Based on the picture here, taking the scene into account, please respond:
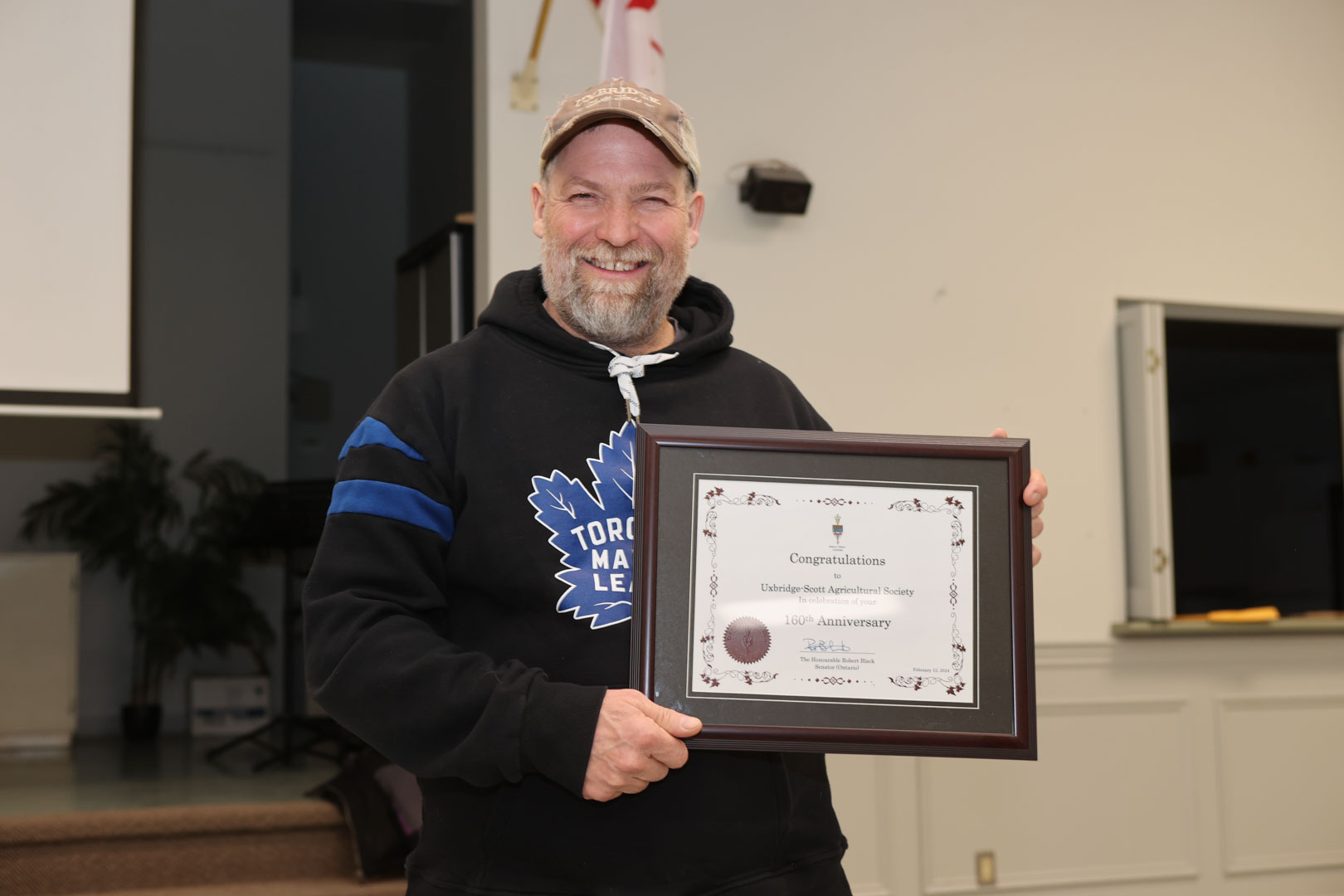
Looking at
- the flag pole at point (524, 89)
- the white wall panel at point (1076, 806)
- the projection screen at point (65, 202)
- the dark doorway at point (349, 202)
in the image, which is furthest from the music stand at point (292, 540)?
the dark doorway at point (349, 202)

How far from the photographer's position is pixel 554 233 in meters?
1.50

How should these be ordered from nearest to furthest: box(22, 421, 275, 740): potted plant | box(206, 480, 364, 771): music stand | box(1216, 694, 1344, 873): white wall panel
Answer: box(1216, 694, 1344, 873): white wall panel
box(206, 480, 364, 771): music stand
box(22, 421, 275, 740): potted plant

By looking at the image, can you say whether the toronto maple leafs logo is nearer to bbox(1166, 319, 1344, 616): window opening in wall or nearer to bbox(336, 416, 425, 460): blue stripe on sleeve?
bbox(336, 416, 425, 460): blue stripe on sleeve

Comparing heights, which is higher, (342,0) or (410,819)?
(342,0)

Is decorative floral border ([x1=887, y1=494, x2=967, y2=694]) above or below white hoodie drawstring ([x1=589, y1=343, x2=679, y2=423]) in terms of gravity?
below

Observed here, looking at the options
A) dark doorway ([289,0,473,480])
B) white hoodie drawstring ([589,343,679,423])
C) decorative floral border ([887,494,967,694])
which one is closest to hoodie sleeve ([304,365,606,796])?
white hoodie drawstring ([589,343,679,423])

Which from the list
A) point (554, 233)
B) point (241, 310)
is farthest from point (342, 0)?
point (554, 233)

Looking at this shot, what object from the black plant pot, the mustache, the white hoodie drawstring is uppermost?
the mustache

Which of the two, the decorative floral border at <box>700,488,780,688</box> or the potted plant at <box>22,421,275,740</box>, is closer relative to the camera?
the decorative floral border at <box>700,488,780,688</box>

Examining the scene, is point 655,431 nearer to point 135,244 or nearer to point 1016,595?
point 1016,595

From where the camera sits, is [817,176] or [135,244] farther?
[817,176]

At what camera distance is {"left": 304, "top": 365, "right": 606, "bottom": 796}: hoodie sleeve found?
1190 mm

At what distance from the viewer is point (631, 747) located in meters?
1.18

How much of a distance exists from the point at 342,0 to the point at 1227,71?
17.8 ft
